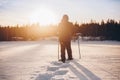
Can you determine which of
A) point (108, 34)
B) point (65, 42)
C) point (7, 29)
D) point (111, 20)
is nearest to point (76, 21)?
point (111, 20)

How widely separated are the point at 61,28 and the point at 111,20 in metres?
89.0

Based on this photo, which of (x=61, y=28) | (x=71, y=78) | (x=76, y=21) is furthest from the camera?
(x=76, y=21)

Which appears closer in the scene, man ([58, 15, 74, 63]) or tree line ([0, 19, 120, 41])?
man ([58, 15, 74, 63])

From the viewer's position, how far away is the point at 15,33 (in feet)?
367

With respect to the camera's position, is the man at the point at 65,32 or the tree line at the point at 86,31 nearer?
the man at the point at 65,32

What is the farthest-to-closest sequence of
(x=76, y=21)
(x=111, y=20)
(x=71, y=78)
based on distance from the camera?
(x=76, y=21), (x=111, y=20), (x=71, y=78)

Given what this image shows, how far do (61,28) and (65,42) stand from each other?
2.57ft

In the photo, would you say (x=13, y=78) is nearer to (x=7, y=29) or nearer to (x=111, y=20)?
(x=111, y=20)

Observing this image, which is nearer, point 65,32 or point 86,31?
point 65,32

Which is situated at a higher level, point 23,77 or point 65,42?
point 65,42

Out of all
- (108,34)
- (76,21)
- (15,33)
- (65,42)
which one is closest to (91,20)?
(76,21)

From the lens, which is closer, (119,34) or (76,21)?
(119,34)

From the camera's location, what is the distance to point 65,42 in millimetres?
12812

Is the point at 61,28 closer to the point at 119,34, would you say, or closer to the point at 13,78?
the point at 13,78
